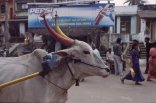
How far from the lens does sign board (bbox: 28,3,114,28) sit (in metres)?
21.1

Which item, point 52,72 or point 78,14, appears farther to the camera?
point 78,14

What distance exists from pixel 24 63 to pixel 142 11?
33.3 m

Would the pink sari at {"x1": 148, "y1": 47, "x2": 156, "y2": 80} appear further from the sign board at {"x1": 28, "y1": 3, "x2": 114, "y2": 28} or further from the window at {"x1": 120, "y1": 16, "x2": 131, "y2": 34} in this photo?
the window at {"x1": 120, "y1": 16, "x2": 131, "y2": 34}

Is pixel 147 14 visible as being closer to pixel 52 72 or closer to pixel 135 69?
pixel 135 69

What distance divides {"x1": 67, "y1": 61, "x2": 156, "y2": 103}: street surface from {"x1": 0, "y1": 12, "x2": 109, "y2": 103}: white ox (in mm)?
5250

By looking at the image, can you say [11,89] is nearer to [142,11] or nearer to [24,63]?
[24,63]

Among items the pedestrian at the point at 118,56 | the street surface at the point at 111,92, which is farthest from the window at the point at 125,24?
the street surface at the point at 111,92

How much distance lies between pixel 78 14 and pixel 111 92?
1037cm

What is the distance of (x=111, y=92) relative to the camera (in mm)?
11531

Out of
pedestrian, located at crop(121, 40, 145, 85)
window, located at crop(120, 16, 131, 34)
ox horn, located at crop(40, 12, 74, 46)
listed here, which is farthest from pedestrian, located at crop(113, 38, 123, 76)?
window, located at crop(120, 16, 131, 34)

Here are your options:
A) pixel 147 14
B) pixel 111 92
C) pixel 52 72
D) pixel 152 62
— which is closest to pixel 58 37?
pixel 52 72

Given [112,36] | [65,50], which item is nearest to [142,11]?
[112,36]

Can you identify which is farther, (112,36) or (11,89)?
(112,36)

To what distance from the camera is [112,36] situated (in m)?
35.5
